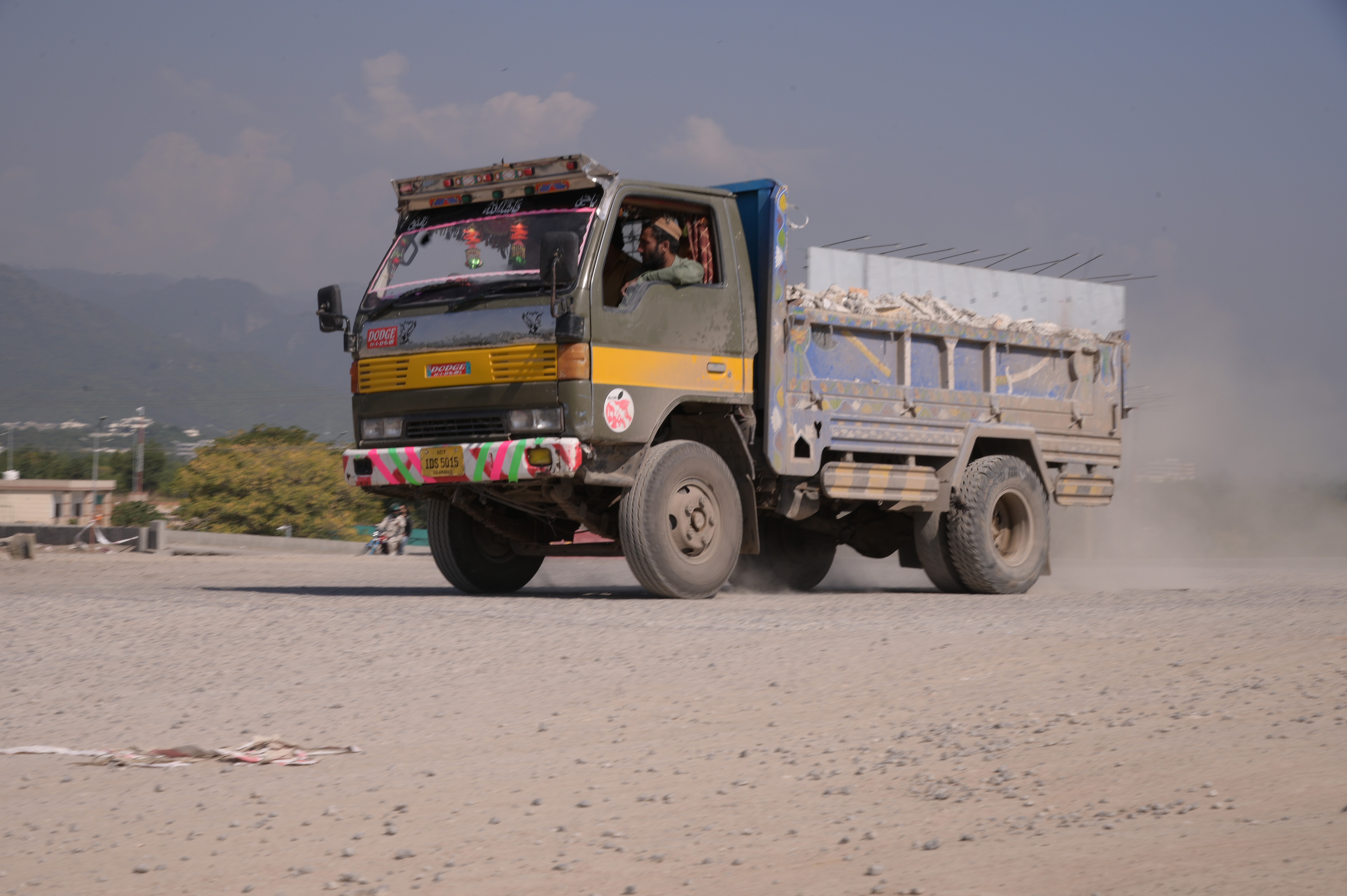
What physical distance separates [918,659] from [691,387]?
12.8ft

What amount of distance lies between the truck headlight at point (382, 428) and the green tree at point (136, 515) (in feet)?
225

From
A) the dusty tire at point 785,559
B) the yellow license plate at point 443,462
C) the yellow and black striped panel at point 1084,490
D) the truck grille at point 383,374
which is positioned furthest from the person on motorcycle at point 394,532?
the yellow license plate at point 443,462

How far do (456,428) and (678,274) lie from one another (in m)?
1.90

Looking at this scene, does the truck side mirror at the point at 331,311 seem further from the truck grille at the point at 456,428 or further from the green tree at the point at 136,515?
the green tree at the point at 136,515

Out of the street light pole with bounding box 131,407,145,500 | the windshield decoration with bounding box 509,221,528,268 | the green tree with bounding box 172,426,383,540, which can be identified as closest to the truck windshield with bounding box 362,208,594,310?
the windshield decoration with bounding box 509,221,528,268

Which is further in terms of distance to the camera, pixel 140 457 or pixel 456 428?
pixel 140 457

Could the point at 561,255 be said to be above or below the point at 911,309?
below

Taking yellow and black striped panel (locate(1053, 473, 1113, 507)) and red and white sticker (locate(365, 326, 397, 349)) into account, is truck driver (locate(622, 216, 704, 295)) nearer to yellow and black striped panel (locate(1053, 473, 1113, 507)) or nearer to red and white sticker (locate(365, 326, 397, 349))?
red and white sticker (locate(365, 326, 397, 349))

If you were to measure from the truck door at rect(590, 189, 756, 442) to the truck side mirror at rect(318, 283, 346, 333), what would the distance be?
2159mm

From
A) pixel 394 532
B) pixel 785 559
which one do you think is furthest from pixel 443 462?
pixel 394 532

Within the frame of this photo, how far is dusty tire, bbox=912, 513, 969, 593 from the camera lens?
12.4 meters

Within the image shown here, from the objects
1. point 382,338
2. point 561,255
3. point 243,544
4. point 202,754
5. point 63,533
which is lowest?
point 202,754

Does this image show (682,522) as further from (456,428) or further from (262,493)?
(262,493)

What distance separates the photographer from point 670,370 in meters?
10.4
